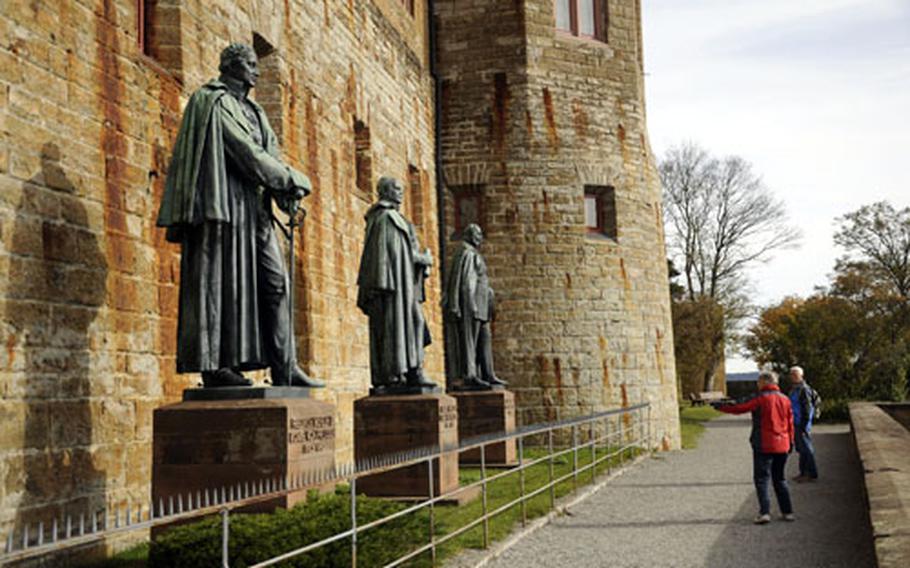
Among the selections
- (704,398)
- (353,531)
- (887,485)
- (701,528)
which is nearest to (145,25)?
(353,531)

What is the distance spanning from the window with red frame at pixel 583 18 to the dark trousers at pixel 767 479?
504 inches

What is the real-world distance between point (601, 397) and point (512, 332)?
2.08m

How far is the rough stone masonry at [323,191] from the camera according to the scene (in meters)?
6.71

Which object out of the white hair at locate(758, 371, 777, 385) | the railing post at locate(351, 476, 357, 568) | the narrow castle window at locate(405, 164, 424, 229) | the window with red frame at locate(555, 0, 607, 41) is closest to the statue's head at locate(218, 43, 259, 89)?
the railing post at locate(351, 476, 357, 568)

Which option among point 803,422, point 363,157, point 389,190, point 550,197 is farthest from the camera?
point 550,197

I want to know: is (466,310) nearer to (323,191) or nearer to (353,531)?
(323,191)

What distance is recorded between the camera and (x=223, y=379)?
20.5ft

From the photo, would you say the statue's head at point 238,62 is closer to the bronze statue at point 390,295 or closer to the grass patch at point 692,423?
the bronze statue at point 390,295

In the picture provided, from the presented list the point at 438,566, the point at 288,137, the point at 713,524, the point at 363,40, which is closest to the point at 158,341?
the point at 438,566

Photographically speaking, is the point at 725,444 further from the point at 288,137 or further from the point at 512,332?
the point at 288,137

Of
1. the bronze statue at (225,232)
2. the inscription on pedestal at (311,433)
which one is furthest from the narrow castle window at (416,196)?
the inscription on pedestal at (311,433)

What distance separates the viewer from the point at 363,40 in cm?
1512

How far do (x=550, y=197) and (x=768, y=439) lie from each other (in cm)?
1041

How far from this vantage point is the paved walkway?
7.44 meters
